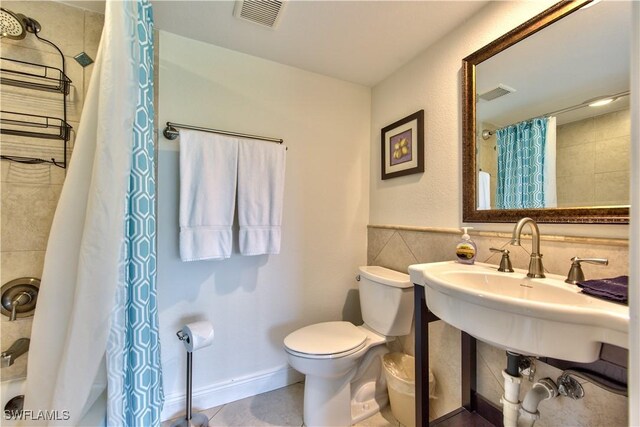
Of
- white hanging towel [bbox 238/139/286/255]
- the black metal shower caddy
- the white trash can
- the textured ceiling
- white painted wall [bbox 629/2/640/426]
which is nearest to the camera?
white painted wall [bbox 629/2/640/426]

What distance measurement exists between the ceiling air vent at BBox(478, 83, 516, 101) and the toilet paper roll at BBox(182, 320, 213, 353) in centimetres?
177

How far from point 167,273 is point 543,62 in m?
2.01

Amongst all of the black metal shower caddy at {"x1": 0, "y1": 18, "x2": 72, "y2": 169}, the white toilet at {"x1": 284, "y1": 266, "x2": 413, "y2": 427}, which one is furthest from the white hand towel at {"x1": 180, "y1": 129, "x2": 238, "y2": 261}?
the white toilet at {"x1": 284, "y1": 266, "x2": 413, "y2": 427}

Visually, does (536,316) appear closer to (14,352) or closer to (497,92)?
(497,92)

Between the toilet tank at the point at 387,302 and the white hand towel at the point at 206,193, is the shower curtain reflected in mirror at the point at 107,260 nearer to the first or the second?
the white hand towel at the point at 206,193

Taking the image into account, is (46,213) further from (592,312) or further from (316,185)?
(592,312)

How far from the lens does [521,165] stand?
1.10 meters

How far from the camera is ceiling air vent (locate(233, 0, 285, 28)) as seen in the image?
1.21m

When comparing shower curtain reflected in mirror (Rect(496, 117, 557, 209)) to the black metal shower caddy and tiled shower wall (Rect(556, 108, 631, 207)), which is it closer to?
tiled shower wall (Rect(556, 108, 631, 207))

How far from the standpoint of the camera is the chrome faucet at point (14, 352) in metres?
1.08

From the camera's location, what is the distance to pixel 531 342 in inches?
26.1

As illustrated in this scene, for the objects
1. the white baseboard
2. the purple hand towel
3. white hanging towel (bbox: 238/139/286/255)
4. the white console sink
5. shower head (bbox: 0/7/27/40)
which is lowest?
the white baseboard

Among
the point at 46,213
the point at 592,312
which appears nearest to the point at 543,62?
the point at 592,312

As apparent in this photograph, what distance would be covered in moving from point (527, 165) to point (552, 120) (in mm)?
182
